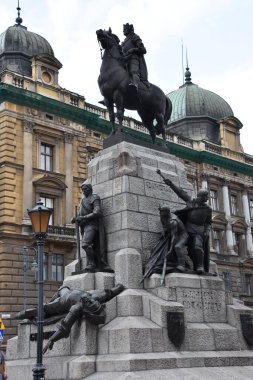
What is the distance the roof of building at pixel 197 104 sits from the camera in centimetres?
5916

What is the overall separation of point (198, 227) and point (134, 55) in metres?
4.79

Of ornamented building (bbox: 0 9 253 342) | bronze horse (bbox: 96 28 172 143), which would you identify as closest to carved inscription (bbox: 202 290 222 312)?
bronze horse (bbox: 96 28 172 143)

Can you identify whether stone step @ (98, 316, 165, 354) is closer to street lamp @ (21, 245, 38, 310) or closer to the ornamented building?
street lamp @ (21, 245, 38, 310)

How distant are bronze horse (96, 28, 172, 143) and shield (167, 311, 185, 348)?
208 inches

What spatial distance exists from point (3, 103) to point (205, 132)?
24.7 meters

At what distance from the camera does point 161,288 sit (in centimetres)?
1240

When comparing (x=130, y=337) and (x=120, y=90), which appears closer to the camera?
(x=130, y=337)

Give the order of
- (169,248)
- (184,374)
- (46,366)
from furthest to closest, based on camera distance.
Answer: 1. (169,248)
2. (46,366)
3. (184,374)

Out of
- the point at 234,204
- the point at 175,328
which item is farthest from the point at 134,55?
the point at 234,204

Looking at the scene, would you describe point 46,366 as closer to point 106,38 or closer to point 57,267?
point 106,38

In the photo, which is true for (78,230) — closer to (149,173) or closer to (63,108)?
(149,173)

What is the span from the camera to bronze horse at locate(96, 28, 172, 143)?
A: 14.8m

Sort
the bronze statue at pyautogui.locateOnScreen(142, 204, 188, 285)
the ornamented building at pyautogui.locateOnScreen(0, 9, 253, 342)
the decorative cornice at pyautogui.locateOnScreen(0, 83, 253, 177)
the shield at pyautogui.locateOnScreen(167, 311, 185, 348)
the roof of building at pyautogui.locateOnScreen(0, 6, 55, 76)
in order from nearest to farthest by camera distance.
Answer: the shield at pyautogui.locateOnScreen(167, 311, 185, 348) → the bronze statue at pyautogui.locateOnScreen(142, 204, 188, 285) → the ornamented building at pyautogui.locateOnScreen(0, 9, 253, 342) → the decorative cornice at pyautogui.locateOnScreen(0, 83, 253, 177) → the roof of building at pyautogui.locateOnScreen(0, 6, 55, 76)

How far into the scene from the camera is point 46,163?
39906 mm
